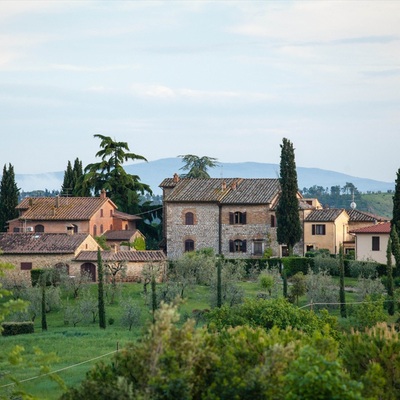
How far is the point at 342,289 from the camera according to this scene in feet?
178

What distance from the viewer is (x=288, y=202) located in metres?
68.0

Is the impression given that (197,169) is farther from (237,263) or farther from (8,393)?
(8,393)

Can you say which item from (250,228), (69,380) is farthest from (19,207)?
(69,380)

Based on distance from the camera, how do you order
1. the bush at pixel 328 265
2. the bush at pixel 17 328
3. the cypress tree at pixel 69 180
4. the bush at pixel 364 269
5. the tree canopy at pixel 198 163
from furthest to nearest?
the tree canopy at pixel 198 163 → the cypress tree at pixel 69 180 → the bush at pixel 328 265 → the bush at pixel 364 269 → the bush at pixel 17 328

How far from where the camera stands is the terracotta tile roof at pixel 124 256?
6266cm

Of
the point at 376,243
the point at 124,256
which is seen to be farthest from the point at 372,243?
the point at 124,256

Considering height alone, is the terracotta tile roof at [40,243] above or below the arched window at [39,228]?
below

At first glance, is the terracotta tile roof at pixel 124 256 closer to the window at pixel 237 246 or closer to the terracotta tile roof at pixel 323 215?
the window at pixel 237 246

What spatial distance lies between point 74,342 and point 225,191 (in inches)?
1125

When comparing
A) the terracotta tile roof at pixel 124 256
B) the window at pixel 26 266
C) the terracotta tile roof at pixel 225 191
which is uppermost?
the terracotta tile roof at pixel 225 191

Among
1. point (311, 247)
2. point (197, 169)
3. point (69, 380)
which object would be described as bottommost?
point (69, 380)

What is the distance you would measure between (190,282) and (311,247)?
15.1 m

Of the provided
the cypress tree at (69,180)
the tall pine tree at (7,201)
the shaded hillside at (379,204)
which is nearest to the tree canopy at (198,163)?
the cypress tree at (69,180)

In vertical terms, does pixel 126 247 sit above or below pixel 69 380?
above
